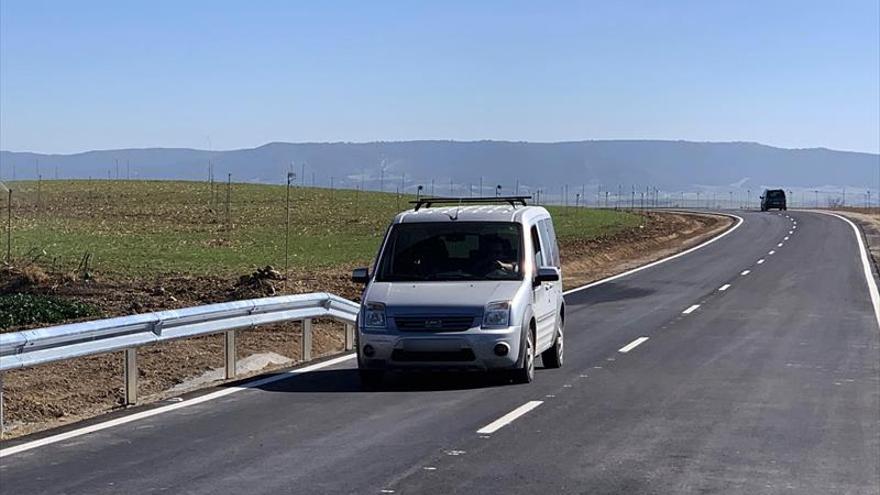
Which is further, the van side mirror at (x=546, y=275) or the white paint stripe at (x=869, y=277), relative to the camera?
the white paint stripe at (x=869, y=277)

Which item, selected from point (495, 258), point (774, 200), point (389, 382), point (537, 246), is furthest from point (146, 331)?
point (774, 200)

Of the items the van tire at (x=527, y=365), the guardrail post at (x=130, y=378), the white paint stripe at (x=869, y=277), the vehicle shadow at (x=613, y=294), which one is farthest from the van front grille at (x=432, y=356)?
the vehicle shadow at (x=613, y=294)

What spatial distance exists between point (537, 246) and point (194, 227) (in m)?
38.3

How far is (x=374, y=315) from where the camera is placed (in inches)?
498

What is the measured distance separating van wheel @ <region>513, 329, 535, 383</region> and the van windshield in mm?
743

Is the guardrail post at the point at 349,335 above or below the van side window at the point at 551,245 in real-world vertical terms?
below

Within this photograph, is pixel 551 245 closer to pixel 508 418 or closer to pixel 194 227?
pixel 508 418

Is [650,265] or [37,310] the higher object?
[37,310]

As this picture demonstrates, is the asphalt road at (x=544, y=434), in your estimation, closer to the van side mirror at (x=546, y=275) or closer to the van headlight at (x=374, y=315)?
the van headlight at (x=374, y=315)

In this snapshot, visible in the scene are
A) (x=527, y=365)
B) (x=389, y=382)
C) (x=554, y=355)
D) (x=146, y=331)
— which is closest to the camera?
(x=146, y=331)

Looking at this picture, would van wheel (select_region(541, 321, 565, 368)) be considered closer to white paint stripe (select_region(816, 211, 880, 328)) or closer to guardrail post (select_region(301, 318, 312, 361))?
guardrail post (select_region(301, 318, 312, 361))

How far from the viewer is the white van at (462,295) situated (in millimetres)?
12477

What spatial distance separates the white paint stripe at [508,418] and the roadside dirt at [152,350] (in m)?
3.64

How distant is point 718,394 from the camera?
1274 cm
